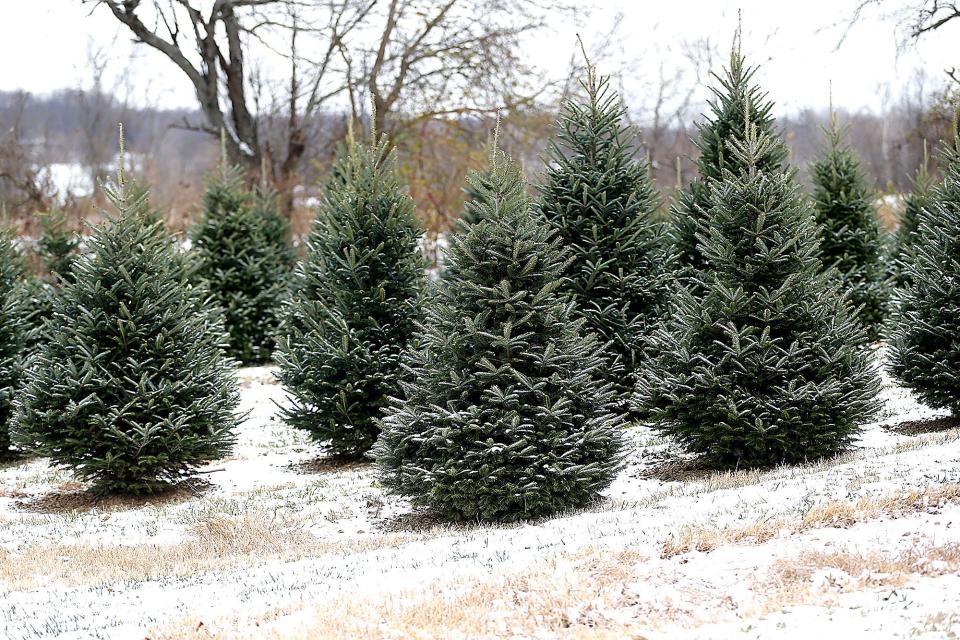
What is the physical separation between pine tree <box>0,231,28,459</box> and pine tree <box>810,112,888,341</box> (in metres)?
14.3

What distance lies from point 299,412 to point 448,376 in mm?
3968

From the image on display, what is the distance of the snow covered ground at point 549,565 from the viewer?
579 cm

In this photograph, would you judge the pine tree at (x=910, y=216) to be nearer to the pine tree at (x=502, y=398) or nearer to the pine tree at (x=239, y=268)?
the pine tree at (x=502, y=398)

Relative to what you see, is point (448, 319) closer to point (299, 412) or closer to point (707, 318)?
point (707, 318)

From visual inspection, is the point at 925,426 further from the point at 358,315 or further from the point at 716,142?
the point at 358,315

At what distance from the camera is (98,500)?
11250 mm

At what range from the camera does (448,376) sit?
8.97m

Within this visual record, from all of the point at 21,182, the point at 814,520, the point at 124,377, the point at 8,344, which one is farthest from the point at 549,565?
the point at 21,182

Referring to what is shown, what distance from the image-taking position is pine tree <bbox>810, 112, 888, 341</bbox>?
733 inches

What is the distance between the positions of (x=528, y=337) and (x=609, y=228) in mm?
4111

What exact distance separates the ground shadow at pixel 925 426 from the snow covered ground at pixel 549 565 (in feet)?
4.20

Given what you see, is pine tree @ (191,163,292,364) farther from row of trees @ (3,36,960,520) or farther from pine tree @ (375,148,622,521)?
pine tree @ (375,148,622,521)

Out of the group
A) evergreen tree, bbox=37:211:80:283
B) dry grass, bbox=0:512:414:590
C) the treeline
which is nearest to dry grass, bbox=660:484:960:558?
dry grass, bbox=0:512:414:590

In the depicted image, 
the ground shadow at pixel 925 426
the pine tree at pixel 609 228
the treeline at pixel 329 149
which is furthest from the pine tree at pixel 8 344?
the ground shadow at pixel 925 426
